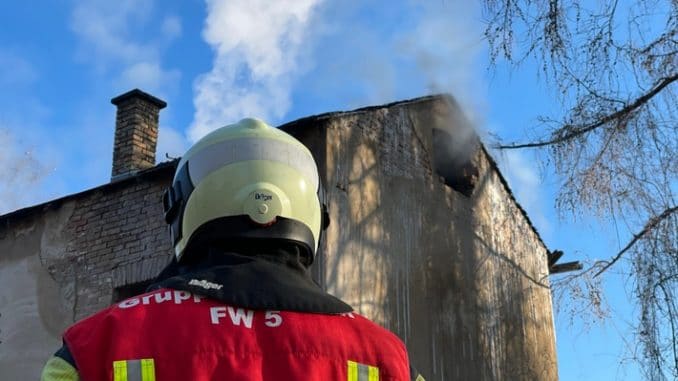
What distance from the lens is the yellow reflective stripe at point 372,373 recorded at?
193cm

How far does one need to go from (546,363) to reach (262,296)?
10960 mm

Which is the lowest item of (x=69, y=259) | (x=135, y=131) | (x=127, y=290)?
(x=127, y=290)

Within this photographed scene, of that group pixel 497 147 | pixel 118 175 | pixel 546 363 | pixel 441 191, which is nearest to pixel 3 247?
pixel 118 175

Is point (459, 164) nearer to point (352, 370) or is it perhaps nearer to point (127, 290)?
point (127, 290)

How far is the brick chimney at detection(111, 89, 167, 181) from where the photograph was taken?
10023 mm

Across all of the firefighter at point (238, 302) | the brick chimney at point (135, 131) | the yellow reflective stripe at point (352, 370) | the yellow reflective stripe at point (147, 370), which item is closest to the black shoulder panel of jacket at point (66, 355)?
the firefighter at point (238, 302)

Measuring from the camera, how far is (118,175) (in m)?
10.0

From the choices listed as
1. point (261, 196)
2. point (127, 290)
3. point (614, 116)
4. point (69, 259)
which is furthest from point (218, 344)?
point (69, 259)

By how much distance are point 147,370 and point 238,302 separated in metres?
0.27

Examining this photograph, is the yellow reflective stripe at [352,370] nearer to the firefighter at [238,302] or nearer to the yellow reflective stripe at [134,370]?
the firefighter at [238,302]

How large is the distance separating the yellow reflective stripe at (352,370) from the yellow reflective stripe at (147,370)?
0.47 metres

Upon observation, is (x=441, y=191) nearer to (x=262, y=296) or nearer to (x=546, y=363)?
(x=546, y=363)

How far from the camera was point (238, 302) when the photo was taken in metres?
1.86

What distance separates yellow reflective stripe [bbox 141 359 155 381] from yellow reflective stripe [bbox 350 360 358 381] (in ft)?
1.55
